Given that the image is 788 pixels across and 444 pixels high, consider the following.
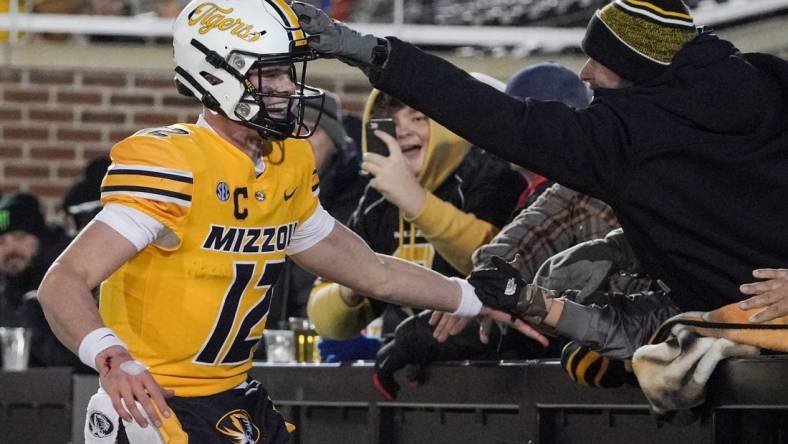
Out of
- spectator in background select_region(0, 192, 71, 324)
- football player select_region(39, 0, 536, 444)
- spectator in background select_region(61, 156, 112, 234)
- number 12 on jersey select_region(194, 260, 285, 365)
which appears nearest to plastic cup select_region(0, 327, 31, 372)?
spectator in background select_region(0, 192, 71, 324)

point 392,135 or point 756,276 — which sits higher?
point 392,135

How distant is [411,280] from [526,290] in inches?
12.2

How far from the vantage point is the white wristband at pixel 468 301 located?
437 centimetres

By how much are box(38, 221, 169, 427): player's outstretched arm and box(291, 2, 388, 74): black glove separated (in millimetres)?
676

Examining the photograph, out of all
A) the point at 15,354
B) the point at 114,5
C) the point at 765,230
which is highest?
the point at 114,5

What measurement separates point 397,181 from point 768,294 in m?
1.66

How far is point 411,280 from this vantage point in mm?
4344

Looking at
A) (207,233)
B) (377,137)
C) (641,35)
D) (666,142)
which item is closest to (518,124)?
(666,142)

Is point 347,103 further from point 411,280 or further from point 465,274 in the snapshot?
point 411,280

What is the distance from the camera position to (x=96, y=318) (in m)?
3.51

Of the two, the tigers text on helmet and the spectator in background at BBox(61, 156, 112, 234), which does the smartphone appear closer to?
the tigers text on helmet

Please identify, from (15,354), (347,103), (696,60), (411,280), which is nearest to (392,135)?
(411,280)

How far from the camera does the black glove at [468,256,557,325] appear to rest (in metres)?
4.26

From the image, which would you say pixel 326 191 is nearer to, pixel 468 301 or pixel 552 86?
pixel 552 86
